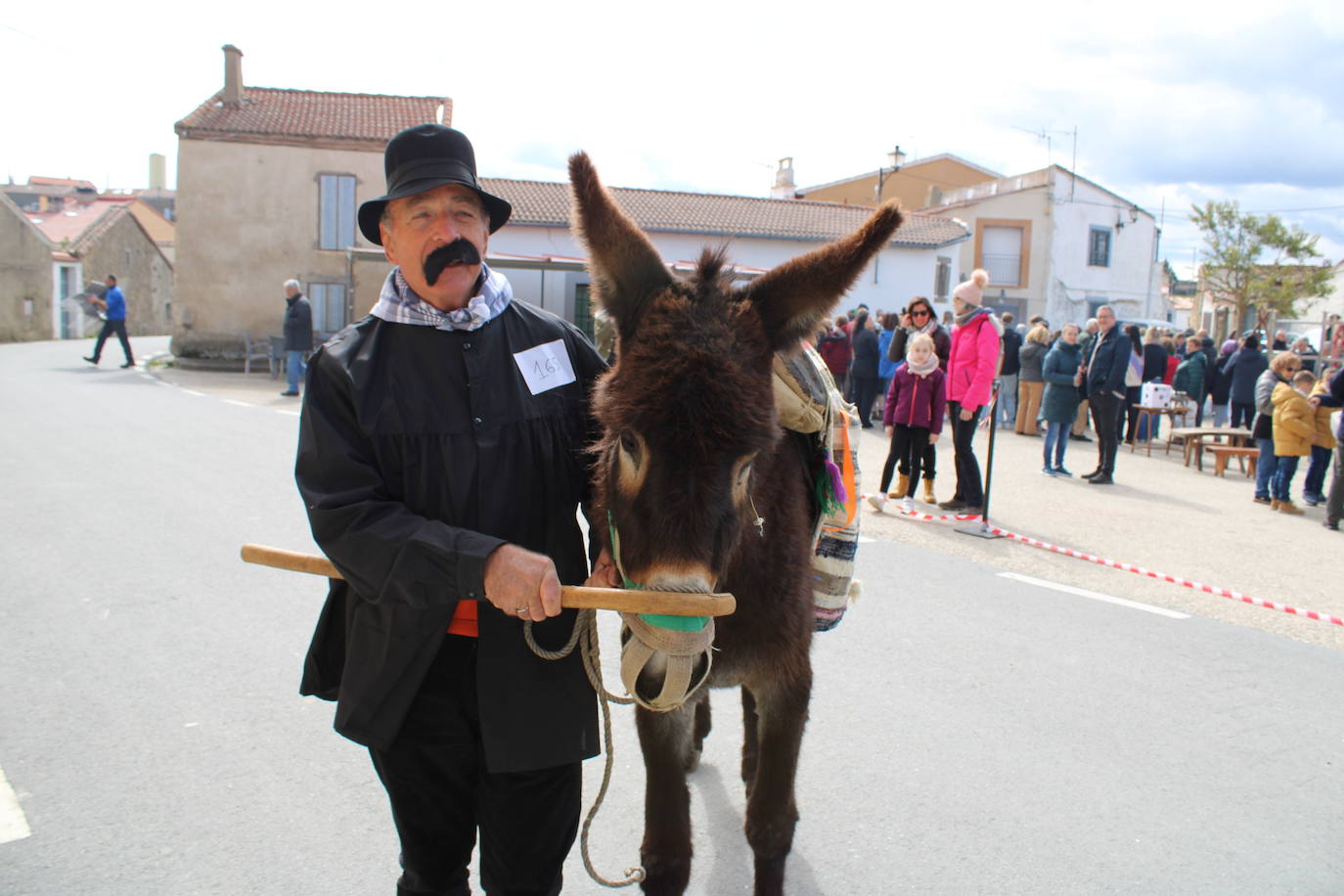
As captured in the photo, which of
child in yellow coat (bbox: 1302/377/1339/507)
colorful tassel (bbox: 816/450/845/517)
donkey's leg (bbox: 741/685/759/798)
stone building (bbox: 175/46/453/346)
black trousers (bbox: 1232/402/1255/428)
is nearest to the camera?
colorful tassel (bbox: 816/450/845/517)

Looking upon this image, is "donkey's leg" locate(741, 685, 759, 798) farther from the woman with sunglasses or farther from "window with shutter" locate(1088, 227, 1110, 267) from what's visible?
"window with shutter" locate(1088, 227, 1110, 267)

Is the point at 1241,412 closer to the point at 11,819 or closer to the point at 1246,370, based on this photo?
the point at 1246,370

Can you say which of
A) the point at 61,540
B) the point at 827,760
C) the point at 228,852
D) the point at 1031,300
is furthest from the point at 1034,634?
the point at 1031,300

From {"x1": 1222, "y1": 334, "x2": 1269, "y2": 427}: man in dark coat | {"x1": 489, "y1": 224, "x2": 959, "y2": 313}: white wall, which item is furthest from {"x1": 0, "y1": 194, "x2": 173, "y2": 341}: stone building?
{"x1": 1222, "y1": 334, "x2": 1269, "y2": 427}: man in dark coat

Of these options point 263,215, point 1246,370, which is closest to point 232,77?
point 263,215

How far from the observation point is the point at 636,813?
11.3ft

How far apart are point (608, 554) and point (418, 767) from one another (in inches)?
27.4

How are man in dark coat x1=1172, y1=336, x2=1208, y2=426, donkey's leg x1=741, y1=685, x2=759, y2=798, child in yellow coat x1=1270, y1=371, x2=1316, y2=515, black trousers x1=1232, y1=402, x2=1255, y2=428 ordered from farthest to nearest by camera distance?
man in dark coat x1=1172, y1=336, x2=1208, y2=426 → black trousers x1=1232, y1=402, x2=1255, y2=428 → child in yellow coat x1=1270, y1=371, x2=1316, y2=515 → donkey's leg x1=741, y1=685, x2=759, y2=798

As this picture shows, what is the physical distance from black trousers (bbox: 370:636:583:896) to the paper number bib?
2.18 ft

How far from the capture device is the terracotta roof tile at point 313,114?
2531cm

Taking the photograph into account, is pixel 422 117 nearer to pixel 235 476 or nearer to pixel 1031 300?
pixel 235 476

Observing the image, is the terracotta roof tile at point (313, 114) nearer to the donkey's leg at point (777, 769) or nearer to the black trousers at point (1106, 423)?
the black trousers at point (1106, 423)

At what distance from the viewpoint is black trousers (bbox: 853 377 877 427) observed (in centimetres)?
1565

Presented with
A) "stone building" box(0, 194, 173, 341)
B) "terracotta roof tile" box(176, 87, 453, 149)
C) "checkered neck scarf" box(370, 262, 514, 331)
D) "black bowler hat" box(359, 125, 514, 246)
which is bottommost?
"checkered neck scarf" box(370, 262, 514, 331)
